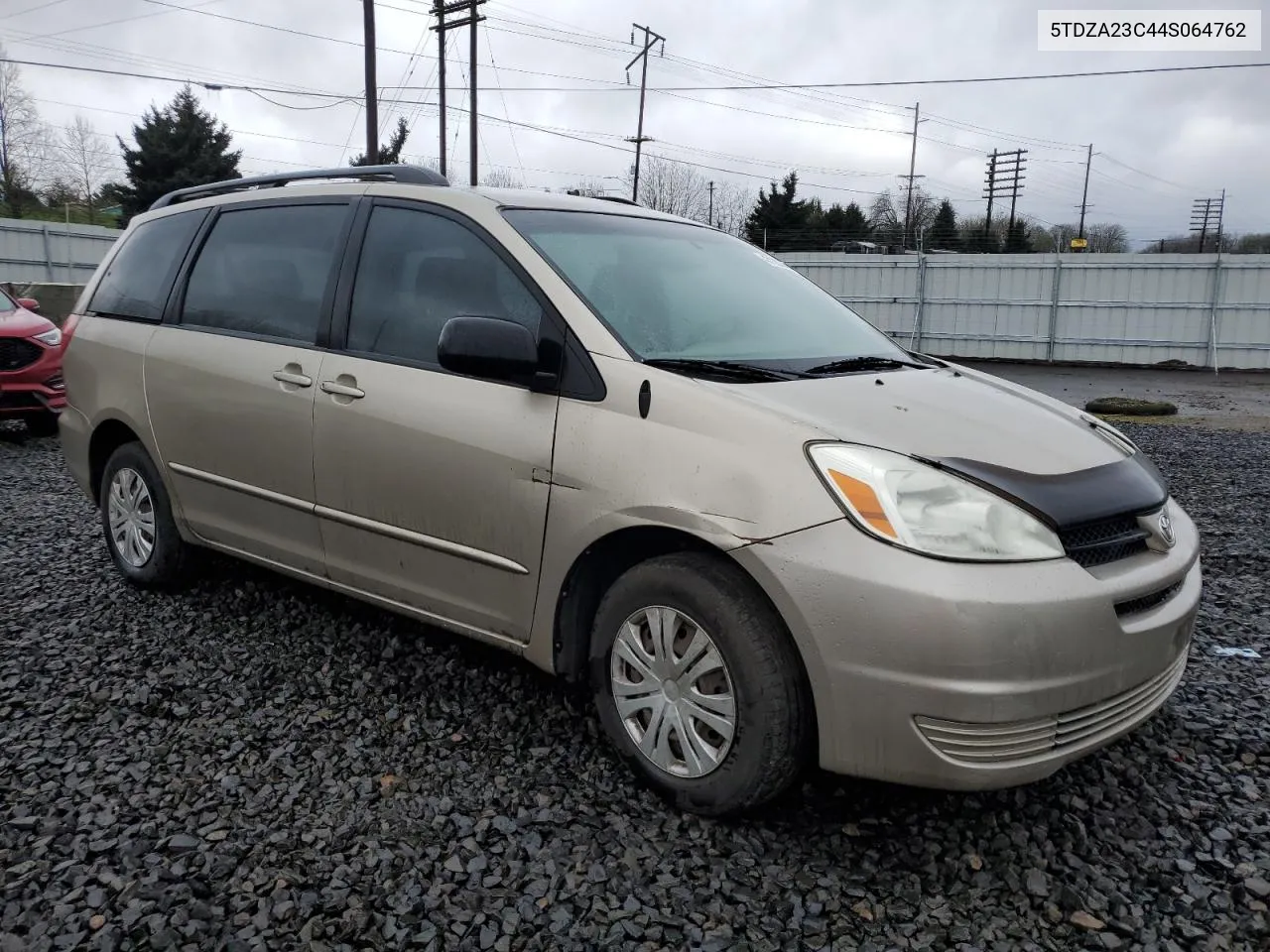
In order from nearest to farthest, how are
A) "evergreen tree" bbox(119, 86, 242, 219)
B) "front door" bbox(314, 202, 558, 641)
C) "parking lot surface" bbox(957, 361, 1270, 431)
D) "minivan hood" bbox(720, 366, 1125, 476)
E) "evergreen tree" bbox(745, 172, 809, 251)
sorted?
"minivan hood" bbox(720, 366, 1125, 476), "front door" bbox(314, 202, 558, 641), "parking lot surface" bbox(957, 361, 1270, 431), "evergreen tree" bbox(119, 86, 242, 219), "evergreen tree" bbox(745, 172, 809, 251)

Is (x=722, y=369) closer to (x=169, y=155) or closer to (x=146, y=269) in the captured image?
(x=146, y=269)

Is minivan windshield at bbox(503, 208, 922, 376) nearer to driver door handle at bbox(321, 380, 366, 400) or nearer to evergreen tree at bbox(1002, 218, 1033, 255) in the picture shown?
driver door handle at bbox(321, 380, 366, 400)

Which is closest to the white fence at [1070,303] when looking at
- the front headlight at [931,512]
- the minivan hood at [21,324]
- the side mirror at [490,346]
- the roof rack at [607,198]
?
the minivan hood at [21,324]

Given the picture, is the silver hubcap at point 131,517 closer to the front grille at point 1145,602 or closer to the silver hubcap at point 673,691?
the silver hubcap at point 673,691

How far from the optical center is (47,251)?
23188 mm

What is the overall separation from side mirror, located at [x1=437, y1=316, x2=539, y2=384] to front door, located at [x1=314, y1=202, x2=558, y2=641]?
0.12 m

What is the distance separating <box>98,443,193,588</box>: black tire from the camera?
419 centimetres

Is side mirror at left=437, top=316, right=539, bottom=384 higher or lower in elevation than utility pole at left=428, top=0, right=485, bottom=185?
lower

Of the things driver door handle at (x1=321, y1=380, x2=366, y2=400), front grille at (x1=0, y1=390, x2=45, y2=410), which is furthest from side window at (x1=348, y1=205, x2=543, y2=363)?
front grille at (x1=0, y1=390, x2=45, y2=410)

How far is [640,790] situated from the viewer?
2787 millimetres

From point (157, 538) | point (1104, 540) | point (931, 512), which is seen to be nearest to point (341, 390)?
point (157, 538)

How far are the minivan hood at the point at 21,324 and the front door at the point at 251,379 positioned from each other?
229 inches

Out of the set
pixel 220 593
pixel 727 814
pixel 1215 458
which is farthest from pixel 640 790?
pixel 1215 458

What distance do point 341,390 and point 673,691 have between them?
5.28 ft
